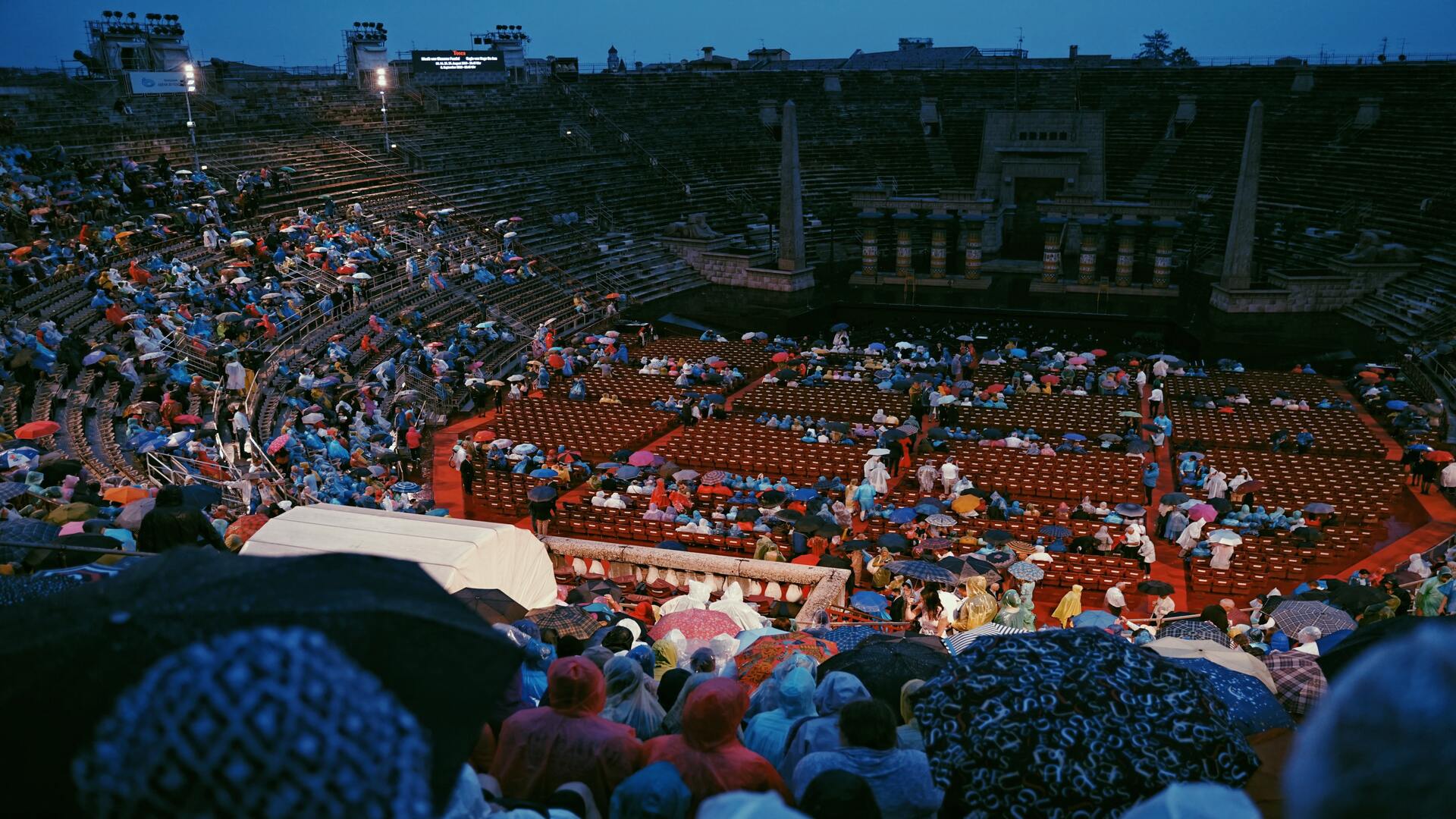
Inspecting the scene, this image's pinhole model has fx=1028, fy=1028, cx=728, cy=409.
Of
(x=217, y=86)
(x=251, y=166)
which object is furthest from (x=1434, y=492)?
(x=217, y=86)

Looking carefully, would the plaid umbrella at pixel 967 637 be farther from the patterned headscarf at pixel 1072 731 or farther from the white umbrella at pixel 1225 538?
the white umbrella at pixel 1225 538

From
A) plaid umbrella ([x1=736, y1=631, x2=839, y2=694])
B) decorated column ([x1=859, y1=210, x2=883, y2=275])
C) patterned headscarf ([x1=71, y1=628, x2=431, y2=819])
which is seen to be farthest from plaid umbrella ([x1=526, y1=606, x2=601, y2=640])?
decorated column ([x1=859, y1=210, x2=883, y2=275])

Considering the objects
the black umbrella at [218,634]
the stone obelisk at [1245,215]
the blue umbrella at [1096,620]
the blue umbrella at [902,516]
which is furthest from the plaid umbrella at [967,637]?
the stone obelisk at [1245,215]

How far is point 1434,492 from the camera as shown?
20.8 m

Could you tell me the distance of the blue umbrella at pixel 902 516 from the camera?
1783cm

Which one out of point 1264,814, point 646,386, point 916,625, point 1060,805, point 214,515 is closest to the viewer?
point 1060,805

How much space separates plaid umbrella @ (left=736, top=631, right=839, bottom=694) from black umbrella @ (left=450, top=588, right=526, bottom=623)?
2.13 metres

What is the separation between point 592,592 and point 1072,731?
9385 millimetres

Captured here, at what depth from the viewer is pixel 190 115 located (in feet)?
130

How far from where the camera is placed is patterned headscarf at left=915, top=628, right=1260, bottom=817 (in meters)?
3.73

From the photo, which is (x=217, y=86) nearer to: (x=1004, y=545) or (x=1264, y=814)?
(x=1004, y=545)

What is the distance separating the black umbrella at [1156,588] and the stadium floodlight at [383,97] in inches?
1472

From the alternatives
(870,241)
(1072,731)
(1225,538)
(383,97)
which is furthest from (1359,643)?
(383,97)

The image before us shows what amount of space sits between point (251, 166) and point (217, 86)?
1466 cm
